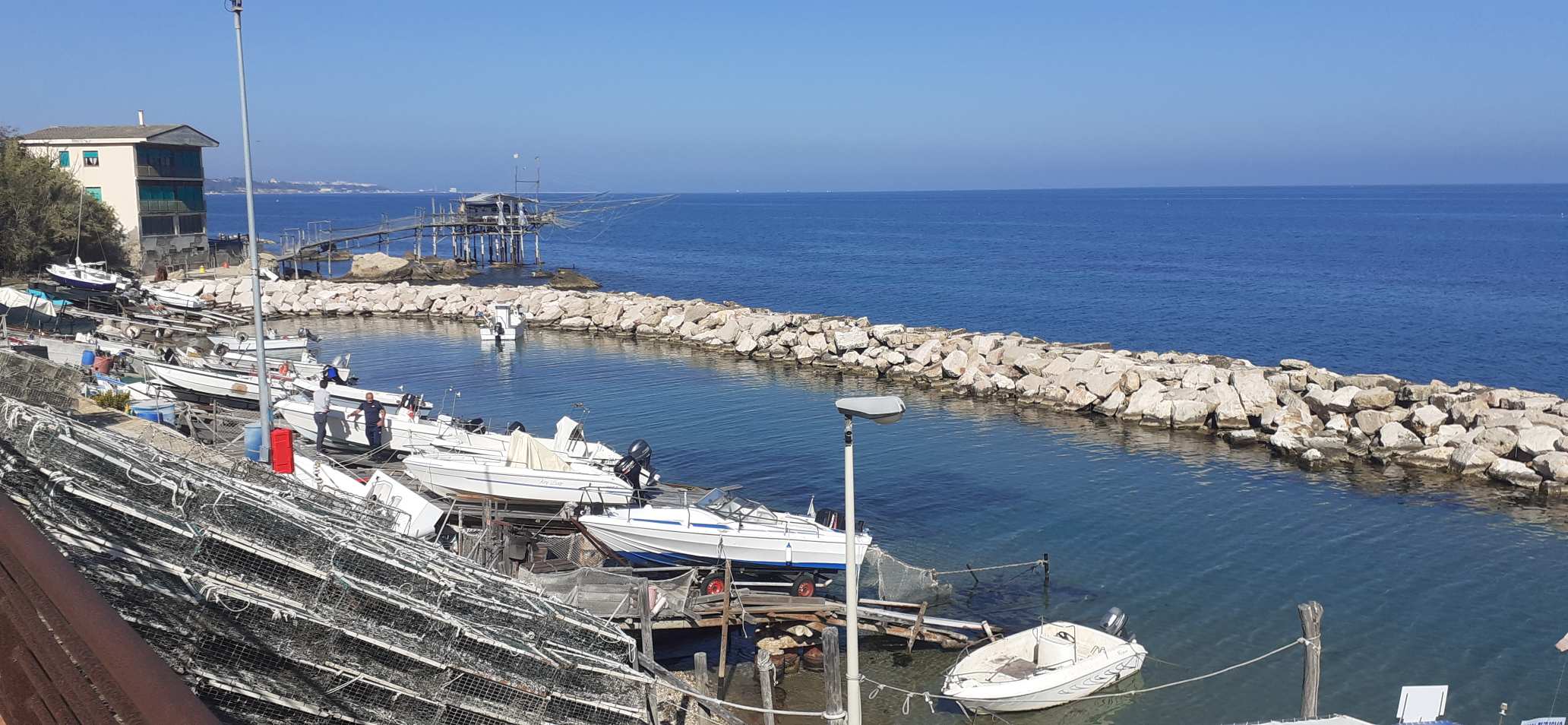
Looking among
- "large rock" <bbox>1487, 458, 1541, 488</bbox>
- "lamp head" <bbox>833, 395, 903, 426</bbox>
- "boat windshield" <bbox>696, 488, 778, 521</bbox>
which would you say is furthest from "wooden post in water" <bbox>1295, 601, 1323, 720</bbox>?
"large rock" <bbox>1487, 458, 1541, 488</bbox>

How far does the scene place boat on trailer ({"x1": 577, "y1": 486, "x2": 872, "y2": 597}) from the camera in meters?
19.8

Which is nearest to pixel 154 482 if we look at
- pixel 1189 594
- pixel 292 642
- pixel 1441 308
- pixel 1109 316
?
pixel 292 642

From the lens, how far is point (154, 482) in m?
10.7

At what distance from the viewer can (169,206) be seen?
211ft

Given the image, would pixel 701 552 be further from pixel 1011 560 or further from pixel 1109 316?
pixel 1109 316

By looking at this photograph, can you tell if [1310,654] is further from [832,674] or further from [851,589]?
[851,589]

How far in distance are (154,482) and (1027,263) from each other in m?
97.3

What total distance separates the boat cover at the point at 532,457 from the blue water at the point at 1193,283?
3772 centimetres

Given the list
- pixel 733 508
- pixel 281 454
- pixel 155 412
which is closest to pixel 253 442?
pixel 281 454

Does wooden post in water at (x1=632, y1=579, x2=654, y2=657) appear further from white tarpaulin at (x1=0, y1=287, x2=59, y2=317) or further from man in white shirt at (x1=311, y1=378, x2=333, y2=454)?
white tarpaulin at (x1=0, y1=287, x2=59, y2=317)

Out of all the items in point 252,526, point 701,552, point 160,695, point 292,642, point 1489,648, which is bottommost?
point 1489,648

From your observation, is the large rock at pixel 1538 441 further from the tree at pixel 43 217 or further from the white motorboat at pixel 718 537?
the tree at pixel 43 217

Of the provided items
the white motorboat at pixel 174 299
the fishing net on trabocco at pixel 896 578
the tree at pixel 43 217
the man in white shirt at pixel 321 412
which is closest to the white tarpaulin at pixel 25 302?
the white motorboat at pixel 174 299

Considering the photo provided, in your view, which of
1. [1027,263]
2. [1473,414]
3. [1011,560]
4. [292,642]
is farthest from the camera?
[1027,263]
